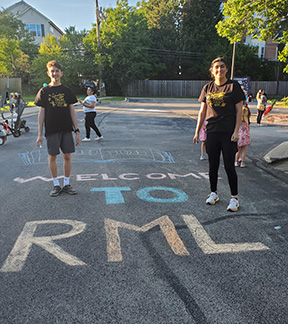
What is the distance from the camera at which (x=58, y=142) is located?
479 centimetres

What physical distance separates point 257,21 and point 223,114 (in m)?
6.03

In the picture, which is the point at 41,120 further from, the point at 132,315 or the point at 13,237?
the point at 132,315

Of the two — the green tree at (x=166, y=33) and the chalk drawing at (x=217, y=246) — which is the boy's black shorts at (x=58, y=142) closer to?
the chalk drawing at (x=217, y=246)

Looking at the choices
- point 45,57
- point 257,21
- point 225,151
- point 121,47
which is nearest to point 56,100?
point 225,151

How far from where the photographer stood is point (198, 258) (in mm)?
3047

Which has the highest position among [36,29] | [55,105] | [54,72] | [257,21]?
[36,29]

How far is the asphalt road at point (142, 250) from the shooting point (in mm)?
2344

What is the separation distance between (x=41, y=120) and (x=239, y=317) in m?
3.79

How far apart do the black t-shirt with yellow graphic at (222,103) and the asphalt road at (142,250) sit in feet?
3.86

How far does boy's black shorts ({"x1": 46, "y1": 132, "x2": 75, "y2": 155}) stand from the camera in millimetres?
4770

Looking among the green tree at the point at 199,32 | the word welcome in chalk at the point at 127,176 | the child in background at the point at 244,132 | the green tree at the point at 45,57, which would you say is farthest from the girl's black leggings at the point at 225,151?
the green tree at the point at 199,32

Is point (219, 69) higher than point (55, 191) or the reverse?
higher

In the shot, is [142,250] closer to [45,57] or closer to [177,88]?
[45,57]

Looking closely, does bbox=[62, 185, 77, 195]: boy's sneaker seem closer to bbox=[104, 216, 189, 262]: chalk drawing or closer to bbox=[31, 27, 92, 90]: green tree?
bbox=[104, 216, 189, 262]: chalk drawing
